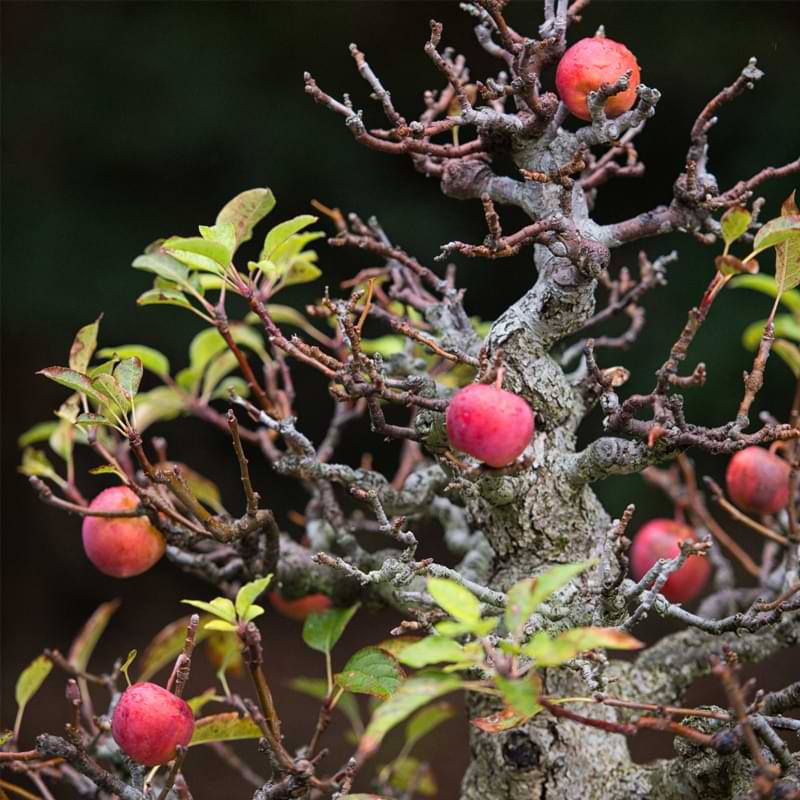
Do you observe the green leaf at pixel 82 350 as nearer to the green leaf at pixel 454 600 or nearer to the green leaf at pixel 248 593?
the green leaf at pixel 248 593

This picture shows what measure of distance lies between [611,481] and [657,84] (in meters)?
0.83

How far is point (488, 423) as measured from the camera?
0.55m

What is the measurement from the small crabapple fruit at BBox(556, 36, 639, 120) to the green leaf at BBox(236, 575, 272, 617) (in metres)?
0.36

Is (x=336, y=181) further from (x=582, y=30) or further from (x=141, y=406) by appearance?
(x=141, y=406)

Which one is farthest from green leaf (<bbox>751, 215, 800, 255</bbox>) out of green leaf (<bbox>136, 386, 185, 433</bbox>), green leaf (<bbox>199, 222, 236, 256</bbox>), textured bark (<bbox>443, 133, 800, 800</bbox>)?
green leaf (<bbox>136, 386, 185, 433</bbox>)

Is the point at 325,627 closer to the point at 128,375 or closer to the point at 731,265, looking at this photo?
the point at 128,375

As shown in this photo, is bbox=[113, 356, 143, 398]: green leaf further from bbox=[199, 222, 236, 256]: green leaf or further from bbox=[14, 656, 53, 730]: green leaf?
bbox=[14, 656, 53, 730]: green leaf

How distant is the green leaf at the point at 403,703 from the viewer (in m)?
0.44

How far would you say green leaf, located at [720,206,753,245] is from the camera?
575 millimetres

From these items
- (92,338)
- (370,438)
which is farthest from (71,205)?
(92,338)

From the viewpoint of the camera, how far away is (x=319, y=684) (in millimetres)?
1026

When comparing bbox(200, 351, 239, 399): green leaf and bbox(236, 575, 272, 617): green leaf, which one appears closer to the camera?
bbox(236, 575, 272, 617): green leaf

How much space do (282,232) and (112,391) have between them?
0.54ft

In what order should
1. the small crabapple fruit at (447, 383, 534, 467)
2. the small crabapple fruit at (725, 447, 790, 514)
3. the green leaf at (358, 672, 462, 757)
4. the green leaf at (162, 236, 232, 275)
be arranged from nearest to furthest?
1. the green leaf at (358, 672, 462, 757)
2. the small crabapple fruit at (447, 383, 534, 467)
3. the green leaf at (162, 236, 232, 275)
4. the small crabapple fruit at (725, 447, 790, 514)
